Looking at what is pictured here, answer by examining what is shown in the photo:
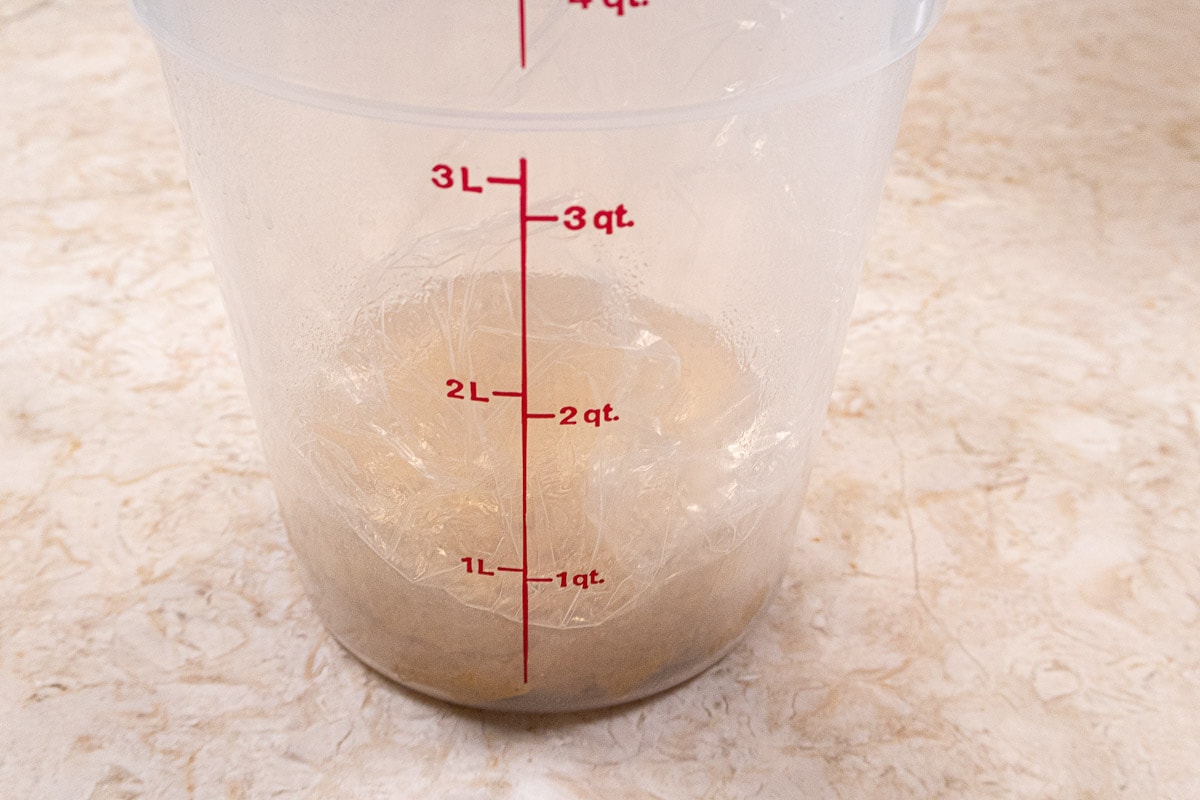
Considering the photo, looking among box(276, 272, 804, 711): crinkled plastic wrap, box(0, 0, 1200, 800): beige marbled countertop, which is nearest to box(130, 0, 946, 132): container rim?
box(276, 272, 804, 711): crinkled plastic wrap

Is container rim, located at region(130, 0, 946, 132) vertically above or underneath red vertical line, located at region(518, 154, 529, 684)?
above

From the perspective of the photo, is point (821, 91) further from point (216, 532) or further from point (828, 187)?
point (216, 532)

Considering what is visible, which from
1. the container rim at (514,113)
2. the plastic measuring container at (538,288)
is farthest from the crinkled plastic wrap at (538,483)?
the container rim at (514,113)

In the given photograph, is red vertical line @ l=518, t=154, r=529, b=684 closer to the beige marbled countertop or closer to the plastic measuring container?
the plastic measuring container

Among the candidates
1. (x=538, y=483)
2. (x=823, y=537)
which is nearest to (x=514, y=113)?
(x=538, y=483)

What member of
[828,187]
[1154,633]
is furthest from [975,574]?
[828,187]

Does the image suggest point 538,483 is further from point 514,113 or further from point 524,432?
point 514,113
